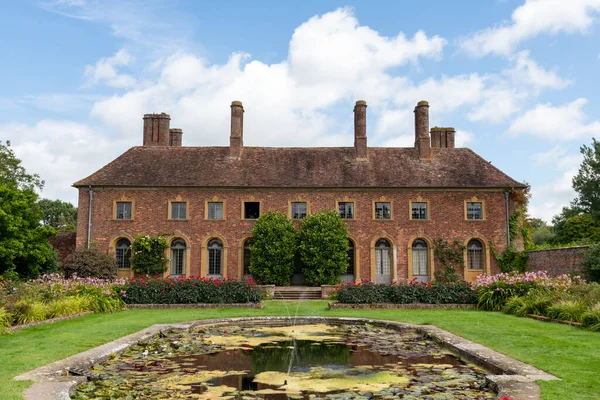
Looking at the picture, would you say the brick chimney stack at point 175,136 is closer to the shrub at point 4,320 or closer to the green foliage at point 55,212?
the shrub at point 4,320

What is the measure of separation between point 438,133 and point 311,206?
32.0 feet

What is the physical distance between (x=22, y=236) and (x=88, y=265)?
4.01 m

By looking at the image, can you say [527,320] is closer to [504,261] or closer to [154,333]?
[154,333]

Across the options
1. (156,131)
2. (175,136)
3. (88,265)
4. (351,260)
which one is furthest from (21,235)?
(351,260)

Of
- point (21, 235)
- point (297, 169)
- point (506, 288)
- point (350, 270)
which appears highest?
point (297, 169)

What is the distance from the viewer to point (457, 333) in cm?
1058

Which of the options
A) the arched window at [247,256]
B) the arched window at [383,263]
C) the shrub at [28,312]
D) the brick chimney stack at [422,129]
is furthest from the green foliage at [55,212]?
the shrub at [28,312]

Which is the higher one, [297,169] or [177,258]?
[297,169]

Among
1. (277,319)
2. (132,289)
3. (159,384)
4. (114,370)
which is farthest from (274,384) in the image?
(132,289)

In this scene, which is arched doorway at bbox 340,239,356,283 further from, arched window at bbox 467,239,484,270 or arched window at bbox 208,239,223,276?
arched window at bbox 208,239,223,276

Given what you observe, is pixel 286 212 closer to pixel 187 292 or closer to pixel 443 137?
pixel 187 292

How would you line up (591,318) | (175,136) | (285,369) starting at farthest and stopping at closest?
(175,136) < (591,318) < (285,369)

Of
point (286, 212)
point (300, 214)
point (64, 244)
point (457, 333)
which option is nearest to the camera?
point (457, 333)

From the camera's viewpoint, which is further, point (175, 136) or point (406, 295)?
Result: point (175, 136)
